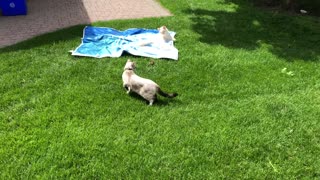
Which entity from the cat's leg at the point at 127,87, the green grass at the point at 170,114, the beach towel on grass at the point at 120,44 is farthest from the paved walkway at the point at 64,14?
the cat's leg at the point at 127,87

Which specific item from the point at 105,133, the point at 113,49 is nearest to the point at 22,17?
the point at 113,49

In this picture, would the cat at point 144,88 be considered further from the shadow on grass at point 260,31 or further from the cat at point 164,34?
the shadow on grass at point 260,31

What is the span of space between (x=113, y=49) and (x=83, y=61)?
29.6 inches

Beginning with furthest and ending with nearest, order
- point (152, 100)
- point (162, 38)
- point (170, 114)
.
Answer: point (162, 38) → point (152, 100) → point (170, 114)

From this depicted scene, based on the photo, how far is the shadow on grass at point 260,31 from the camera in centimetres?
709

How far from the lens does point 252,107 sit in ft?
16.5

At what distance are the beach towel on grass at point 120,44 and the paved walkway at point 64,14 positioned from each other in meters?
0.98

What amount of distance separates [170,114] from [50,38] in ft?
11.8

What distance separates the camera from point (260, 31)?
7918mm

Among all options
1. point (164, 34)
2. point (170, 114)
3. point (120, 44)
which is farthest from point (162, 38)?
point (170, 114)

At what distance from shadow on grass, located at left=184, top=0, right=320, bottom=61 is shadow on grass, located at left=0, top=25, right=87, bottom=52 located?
2676mm

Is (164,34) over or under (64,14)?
over

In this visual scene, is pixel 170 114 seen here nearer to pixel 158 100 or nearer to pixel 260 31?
pixel 158 100

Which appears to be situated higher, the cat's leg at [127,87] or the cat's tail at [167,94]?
the cat's tail at [167,94]
